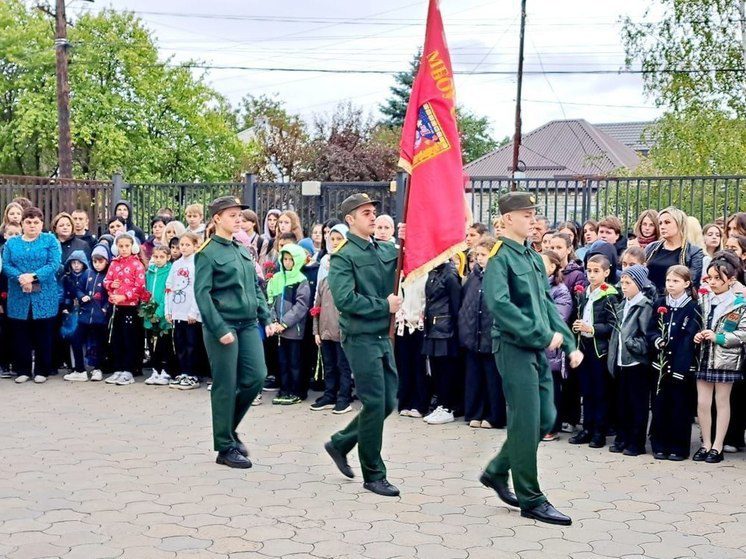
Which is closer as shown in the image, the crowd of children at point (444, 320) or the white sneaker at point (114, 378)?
the crowd of children at point (444, 320)

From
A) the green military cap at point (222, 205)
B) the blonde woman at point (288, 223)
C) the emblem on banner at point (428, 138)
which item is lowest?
the blonde woman at point (288, 223)

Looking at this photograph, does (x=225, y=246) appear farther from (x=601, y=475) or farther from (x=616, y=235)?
(x=616, y=235)

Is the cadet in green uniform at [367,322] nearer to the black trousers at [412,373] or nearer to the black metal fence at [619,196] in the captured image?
the black trousers at [412,373]

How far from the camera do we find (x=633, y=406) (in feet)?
27.9

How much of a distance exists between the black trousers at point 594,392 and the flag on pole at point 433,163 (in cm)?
233

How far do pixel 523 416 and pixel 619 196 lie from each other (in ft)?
22.5

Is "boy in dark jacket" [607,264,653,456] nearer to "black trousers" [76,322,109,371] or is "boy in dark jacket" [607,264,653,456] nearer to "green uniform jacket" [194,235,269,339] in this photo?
"green uniform jacket" [194,235,269,339]

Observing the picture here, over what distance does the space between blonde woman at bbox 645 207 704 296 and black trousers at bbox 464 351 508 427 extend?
→ 65.6 inches

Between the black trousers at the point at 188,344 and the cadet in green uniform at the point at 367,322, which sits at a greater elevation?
the cadet in green uniform at the point at 367,322

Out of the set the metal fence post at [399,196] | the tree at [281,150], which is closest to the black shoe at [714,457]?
the metal fence post at [399,196]

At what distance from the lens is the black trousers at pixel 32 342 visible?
12.1 m

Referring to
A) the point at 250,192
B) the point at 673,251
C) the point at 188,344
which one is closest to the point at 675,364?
the point at 673,251

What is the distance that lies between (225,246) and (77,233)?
5.32m

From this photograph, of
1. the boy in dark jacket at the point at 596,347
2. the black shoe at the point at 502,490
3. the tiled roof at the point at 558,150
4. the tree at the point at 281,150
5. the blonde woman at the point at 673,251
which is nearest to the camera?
the black shoe at the point at 502,490
